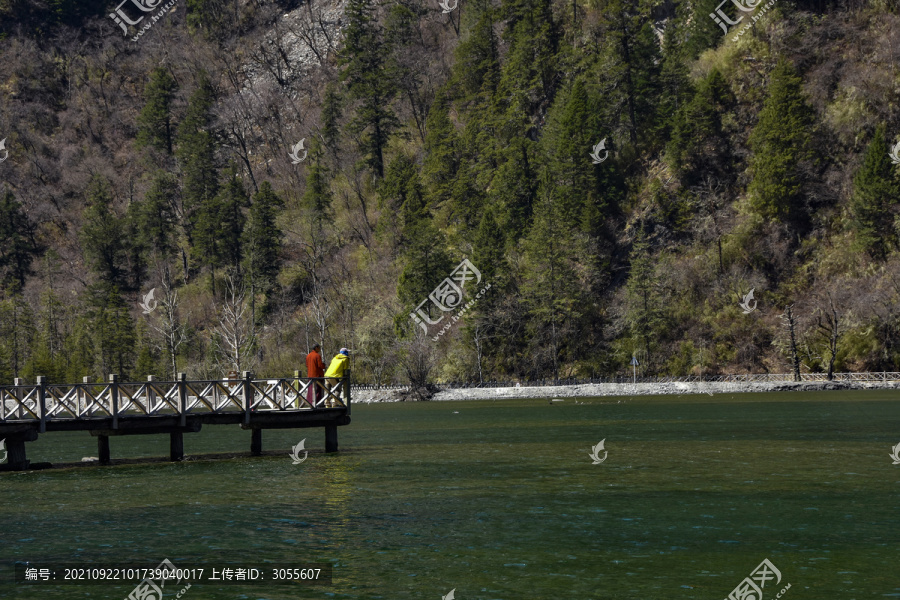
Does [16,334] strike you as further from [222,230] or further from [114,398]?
[114,398]

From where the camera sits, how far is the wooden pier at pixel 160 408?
3030 centimetres

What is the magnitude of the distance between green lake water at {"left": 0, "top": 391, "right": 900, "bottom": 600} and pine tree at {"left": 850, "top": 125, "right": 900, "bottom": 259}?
165 feet

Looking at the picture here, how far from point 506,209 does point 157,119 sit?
61519 millimetres

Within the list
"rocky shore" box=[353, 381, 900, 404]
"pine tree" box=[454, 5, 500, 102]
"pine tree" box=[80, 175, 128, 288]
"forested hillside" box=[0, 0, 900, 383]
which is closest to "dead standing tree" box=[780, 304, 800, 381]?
"forested hillside" box=[0, 0, 900, 383]

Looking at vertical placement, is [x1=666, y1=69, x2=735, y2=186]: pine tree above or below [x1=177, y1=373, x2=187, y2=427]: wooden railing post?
above

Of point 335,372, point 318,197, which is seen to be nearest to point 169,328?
point 318,197

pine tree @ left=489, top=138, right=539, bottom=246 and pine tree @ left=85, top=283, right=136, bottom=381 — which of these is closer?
pine tree @ left=85, top=283, right=136, bottom=381

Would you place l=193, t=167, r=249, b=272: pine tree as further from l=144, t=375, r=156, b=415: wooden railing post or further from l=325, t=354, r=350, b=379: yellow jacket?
l=144, t=375, r=156, b=415: wooden railing post

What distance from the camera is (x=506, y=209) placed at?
10412cm

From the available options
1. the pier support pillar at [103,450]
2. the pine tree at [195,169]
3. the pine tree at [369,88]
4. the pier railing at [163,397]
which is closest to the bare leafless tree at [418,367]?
the pine tree at [369,88]

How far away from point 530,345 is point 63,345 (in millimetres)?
56257

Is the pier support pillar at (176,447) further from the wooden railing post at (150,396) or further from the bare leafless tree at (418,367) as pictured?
the bare leafless tree at (418,367)

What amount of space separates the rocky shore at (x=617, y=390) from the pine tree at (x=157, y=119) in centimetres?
6485

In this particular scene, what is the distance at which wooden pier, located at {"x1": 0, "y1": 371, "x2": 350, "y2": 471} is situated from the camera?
99.4ft
